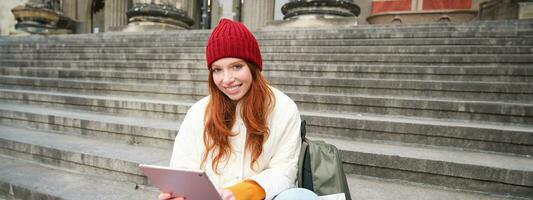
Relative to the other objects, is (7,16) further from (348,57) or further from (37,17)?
(348,57)

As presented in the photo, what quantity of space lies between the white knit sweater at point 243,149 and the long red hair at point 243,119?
3 cm

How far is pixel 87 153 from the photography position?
2781 millimetres

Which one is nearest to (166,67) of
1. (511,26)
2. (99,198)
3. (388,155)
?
(99,198)

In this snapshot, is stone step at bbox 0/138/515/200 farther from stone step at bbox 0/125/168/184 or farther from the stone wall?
the stone wall

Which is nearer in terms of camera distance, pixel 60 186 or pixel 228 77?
pixel 228 77

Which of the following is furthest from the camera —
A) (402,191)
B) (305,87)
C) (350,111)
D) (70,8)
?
(70,8)

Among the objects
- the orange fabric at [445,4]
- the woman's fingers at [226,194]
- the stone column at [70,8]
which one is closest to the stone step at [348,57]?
the woman's fingers at [226,194]

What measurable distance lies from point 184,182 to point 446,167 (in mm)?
1955

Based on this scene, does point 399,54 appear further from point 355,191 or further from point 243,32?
point 243,32

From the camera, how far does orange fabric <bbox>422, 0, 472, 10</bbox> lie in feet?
37.1

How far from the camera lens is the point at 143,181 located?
2.51 m

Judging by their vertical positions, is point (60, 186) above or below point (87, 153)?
below

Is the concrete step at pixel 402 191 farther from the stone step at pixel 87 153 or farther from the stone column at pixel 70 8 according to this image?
the stone column at pixel 70 8

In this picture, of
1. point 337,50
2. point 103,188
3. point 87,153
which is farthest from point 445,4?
point 103,188
